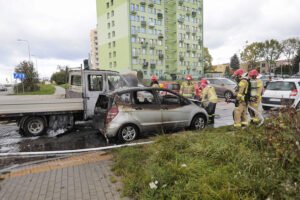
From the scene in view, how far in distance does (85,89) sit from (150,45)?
45193mm

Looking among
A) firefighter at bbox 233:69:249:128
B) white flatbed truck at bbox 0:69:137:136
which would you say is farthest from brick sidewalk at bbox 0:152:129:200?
firefighter at bbox 233:69:249:128

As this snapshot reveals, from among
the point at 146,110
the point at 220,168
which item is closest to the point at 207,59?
the point at 146,110

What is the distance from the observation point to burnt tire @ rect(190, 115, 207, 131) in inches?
260

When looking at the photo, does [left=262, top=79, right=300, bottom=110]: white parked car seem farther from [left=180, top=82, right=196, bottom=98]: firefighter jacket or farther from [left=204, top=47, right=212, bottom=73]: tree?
[left=204, top=47, right=212, bottom=73]: tree

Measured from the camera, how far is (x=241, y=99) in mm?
6398

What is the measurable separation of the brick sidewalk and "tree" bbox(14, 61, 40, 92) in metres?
29.1

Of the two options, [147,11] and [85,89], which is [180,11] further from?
[85,89]

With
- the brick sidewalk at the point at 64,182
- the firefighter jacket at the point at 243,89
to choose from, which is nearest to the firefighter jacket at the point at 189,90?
the firefighter jacket at the point at 243,89

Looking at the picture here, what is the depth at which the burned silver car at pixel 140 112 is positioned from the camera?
17.7 ft

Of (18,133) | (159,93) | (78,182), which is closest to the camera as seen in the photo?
(78,182)

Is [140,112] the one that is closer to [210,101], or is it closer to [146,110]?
[146,110]

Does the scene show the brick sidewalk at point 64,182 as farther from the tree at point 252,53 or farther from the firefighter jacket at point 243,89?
the tree at point 252,53

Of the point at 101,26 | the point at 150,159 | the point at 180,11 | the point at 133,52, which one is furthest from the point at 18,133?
the point at 180,11

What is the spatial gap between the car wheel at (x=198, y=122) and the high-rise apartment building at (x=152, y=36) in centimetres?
4137
